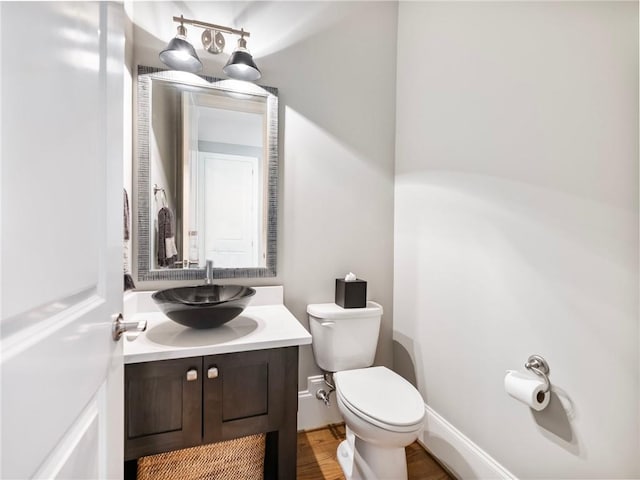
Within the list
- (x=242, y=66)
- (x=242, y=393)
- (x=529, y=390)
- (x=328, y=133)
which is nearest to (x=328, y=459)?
(x=242, y=393)

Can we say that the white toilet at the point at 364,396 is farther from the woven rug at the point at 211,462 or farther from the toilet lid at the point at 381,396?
the woven rug at the point at 211,462

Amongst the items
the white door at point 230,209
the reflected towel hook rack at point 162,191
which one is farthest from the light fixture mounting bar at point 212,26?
the reflected towel hook rack at point 162,191

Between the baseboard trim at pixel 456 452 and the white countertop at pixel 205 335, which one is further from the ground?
the white countertop at pixel 205 335

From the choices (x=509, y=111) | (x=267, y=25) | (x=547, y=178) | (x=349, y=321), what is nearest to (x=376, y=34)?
(x=267, y=25)

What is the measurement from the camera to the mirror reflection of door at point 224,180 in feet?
5.58

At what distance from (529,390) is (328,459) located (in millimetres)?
1104

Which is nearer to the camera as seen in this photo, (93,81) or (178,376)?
(93,81)

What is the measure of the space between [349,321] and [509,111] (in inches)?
49.3

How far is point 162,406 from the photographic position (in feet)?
3.89

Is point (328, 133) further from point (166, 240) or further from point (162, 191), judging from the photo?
point (166, 240)

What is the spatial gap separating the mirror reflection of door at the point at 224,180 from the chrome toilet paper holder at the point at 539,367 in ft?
4.36

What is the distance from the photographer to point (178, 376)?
120 centimetres

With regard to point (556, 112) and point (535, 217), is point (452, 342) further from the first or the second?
point (556, 112)

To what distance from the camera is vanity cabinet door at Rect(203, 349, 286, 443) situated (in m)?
1.23
